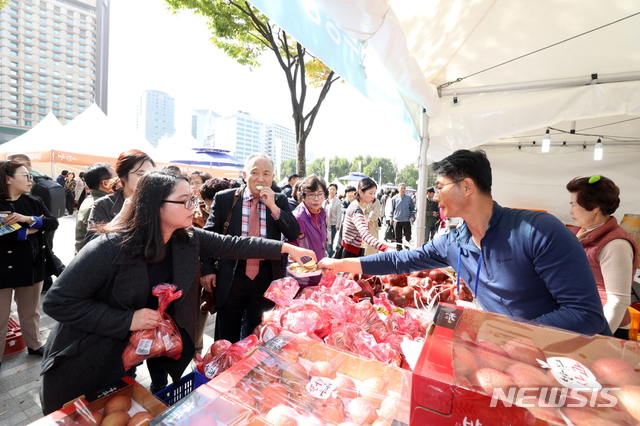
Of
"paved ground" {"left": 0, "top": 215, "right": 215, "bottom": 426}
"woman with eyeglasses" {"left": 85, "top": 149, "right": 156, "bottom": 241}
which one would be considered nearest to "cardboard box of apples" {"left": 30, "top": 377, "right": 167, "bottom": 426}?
"woman with eyeglasses" {"left": 85, "top": 149, "right": 156, "bottom": 241}

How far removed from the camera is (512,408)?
2.51 feet

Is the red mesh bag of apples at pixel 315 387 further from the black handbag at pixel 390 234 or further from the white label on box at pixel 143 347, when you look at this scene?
the black handbag at pixel 390 234

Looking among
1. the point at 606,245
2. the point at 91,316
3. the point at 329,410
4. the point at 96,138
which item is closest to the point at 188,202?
the point at 91,316

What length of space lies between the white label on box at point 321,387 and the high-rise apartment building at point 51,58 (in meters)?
87.5

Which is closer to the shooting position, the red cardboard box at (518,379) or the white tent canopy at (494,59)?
the red cardboard box at (518,379)

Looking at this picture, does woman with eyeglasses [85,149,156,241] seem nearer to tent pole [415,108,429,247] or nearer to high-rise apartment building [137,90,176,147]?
tent pole [415,108,429,247]

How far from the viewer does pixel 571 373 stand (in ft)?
2.93

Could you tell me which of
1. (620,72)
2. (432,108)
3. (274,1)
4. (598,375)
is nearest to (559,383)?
(598,375)

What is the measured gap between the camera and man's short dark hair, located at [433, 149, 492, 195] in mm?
1589

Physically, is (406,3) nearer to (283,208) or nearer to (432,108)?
(432,108)

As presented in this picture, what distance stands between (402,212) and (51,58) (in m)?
100

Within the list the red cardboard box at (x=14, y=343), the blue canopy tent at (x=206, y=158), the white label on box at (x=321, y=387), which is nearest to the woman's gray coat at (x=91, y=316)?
the white label on box at (x=321, y=387)

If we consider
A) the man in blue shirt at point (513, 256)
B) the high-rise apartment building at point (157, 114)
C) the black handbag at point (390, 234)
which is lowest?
the black handbag at point (390, 234)

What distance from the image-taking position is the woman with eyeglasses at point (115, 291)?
1.38 meters
